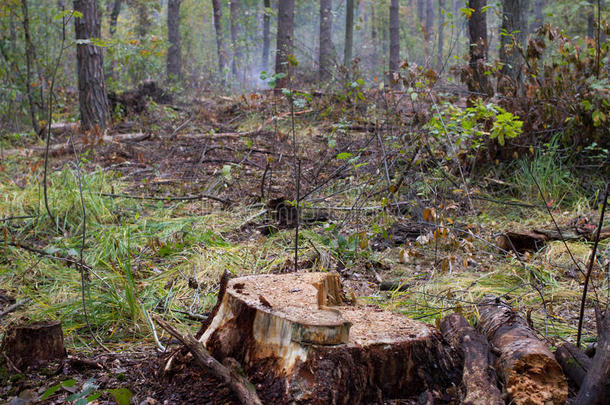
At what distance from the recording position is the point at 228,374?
1776mm

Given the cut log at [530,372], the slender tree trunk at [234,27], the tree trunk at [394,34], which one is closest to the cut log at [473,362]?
the cut log at [530,372]

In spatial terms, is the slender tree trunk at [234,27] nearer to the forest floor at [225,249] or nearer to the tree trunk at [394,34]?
the tree trunk at [394,34]

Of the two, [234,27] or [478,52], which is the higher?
[234,27]

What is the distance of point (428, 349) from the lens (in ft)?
6.27

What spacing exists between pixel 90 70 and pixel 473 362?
7769 mm

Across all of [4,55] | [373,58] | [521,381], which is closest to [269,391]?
[521,381]

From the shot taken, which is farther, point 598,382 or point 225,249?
point 225,249

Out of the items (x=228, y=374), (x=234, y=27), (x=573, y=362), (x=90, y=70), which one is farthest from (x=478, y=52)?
(x=234, y=27)

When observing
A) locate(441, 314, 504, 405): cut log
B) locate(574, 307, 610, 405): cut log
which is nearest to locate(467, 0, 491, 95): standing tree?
locate(441, 314, 504, 405): cut log

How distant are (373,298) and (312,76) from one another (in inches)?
489

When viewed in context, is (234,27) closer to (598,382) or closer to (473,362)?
(473,362)

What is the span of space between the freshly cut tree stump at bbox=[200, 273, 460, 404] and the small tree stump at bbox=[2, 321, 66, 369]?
0.78 meters

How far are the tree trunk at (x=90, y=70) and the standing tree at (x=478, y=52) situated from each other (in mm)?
5549

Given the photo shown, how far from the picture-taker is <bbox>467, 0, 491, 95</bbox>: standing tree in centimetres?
550
